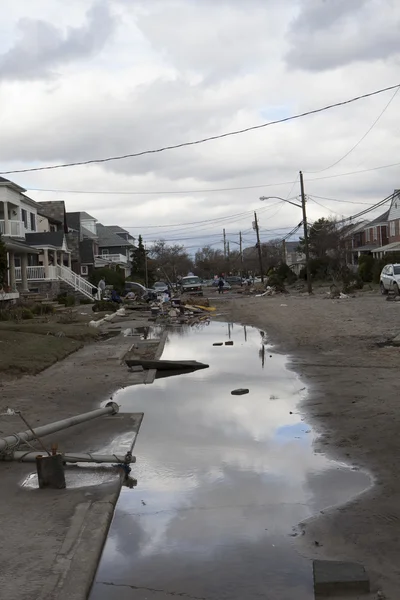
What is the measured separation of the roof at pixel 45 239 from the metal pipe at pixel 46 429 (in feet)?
134

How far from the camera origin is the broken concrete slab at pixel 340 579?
4.65 m

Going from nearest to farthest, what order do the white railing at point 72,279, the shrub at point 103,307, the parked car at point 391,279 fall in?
the parked car at point 391,279 < the shrub at point 103,307 < the white railing at point 72,279

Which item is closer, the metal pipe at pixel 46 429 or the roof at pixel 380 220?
the metal pipe at pixel 46 429

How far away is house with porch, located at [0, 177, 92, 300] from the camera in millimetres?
43219

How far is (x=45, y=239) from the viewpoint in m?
51.0

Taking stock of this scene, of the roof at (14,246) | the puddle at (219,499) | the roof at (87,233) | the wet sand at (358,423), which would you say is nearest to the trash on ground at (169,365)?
the wet sand at (358,423)

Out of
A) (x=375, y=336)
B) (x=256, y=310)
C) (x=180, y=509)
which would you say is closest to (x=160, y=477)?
(x=180, y=509)

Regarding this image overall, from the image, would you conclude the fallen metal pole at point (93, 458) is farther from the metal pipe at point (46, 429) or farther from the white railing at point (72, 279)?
the white railing at point (72, 279)

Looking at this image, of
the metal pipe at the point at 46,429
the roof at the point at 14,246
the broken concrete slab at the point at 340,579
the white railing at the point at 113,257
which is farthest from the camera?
the white railing at the point at 113,257

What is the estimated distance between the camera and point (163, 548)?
560 cm

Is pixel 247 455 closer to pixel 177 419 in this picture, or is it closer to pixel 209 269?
pixel 177 419

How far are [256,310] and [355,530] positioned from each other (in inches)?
1291

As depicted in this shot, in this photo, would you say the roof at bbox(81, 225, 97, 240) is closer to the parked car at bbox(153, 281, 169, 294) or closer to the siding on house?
the parked car at bbox(153, 281, 169, 294)

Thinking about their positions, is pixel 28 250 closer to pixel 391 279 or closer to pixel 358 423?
pixel 391 279
